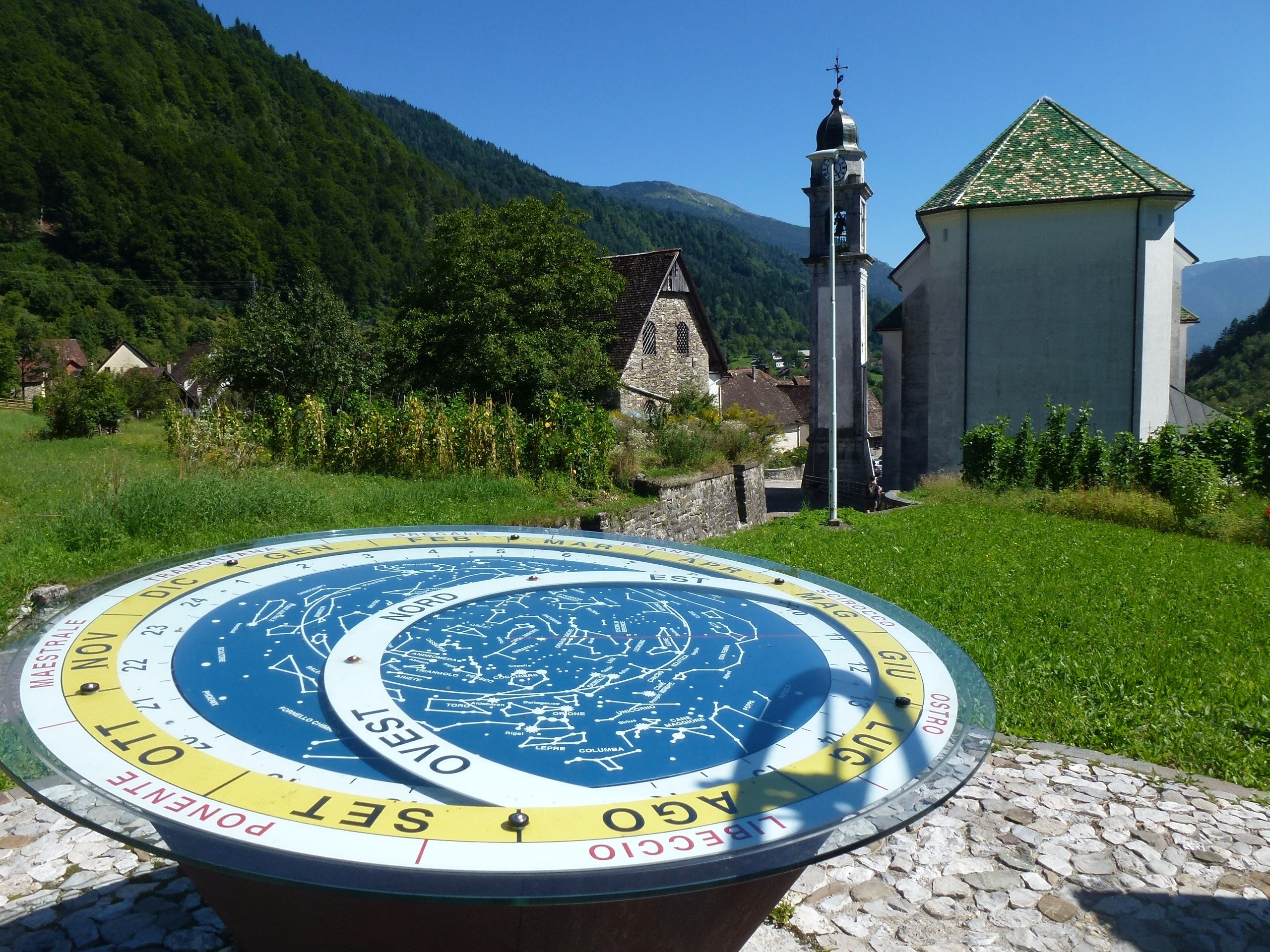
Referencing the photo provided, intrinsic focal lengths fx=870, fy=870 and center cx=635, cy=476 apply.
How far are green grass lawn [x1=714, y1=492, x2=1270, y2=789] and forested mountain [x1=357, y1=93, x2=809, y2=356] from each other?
8529 centimetres

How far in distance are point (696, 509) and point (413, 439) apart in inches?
207

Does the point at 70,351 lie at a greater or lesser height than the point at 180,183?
lesser

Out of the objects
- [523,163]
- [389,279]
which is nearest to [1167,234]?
[389,279]

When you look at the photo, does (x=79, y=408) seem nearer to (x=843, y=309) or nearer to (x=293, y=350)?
(x=293, y=350)

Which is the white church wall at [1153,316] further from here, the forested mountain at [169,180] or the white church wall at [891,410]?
the forested mountain at [169,180]

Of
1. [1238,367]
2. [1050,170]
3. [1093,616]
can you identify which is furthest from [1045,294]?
[1238,367]

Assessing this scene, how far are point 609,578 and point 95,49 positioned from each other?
107626 millimetres

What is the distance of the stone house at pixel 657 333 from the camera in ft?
89.7

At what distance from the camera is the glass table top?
1.98m

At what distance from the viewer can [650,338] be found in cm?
2853

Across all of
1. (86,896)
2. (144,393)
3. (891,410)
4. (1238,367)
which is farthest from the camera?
(1238,367)

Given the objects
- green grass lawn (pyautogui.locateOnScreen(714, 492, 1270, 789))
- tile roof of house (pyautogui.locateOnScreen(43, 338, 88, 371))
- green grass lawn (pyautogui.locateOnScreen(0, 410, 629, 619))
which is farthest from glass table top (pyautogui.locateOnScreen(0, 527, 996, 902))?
tile roof of house (pyautogui.locateOnScreen(43, 338, 88, 371))

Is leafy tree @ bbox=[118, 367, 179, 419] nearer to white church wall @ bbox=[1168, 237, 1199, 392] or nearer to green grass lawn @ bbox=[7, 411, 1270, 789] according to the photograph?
green grass lawn @ bbox=[7, 411, 1270, 789]

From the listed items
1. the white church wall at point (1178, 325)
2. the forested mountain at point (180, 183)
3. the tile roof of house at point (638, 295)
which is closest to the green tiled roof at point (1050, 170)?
the white church wall at point (1178, 325)
